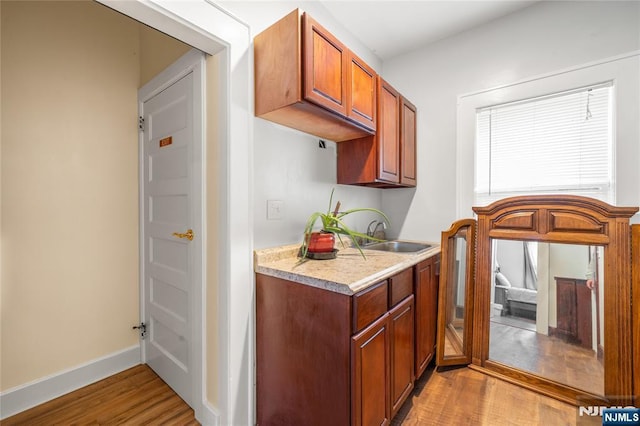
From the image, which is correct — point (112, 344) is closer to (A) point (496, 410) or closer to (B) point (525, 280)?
(A) point (496, 410)

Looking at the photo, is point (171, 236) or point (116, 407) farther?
point (171, 236)

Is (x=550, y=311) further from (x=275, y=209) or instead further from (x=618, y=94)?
(x=275, y=209)

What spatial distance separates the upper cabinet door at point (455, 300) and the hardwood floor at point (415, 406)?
0.57 ft

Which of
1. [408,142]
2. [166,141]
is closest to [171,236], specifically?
[166,141]

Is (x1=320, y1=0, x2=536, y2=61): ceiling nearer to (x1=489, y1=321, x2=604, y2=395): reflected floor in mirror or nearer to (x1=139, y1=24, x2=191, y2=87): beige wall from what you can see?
(x1=139, y1=24, x2=191, y2=87): beige wall

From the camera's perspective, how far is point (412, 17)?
2.20 metres

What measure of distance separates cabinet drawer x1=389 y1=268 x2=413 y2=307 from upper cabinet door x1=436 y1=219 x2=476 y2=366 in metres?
0.54

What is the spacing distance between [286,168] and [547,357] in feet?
7.08

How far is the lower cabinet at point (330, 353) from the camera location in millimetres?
1158

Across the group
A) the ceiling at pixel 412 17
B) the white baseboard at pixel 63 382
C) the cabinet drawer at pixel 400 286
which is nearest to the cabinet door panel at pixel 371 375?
the cabinet drawer at pixel 400 286

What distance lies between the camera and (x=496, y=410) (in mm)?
1631

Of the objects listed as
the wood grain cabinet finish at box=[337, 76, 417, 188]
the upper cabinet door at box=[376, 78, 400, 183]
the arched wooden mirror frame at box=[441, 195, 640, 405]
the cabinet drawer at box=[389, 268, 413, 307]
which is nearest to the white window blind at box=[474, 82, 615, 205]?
the arched wooden mirror frame at box=[441, 195, 640, 405]

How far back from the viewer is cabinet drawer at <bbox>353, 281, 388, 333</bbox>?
46.0 inches

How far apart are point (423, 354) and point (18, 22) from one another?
10.9 feet
